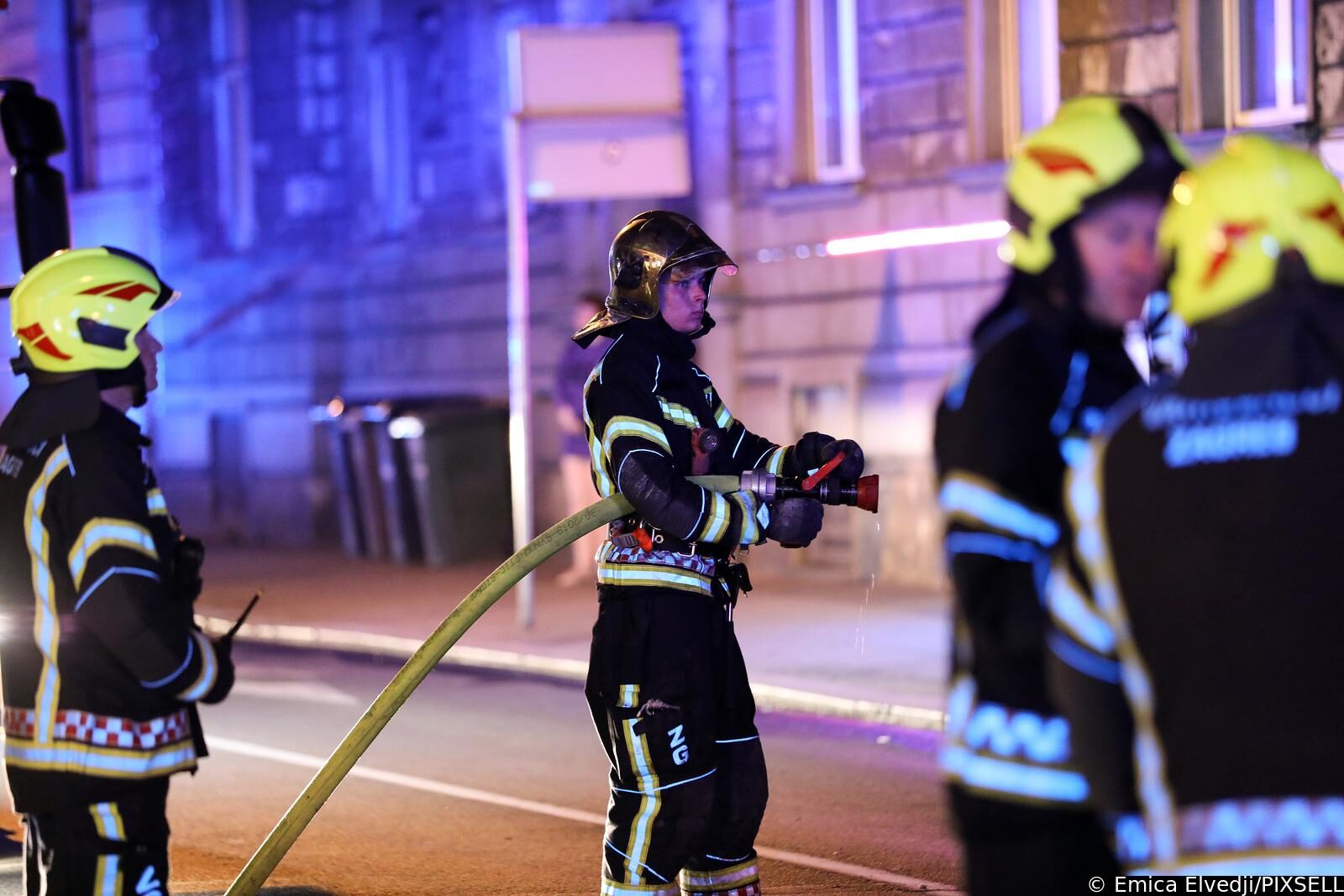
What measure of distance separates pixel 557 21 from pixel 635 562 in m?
13.3

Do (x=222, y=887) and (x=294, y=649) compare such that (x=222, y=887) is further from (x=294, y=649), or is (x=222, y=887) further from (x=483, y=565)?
(x=483, y=565)

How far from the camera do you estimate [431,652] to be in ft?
15.2

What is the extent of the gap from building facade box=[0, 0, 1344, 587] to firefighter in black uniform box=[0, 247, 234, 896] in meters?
9.62

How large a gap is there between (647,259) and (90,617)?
1.73m

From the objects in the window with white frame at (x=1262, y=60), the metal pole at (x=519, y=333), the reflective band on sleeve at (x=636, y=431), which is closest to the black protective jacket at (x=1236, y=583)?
the reflective band on sleeve at (x=636, y=431)

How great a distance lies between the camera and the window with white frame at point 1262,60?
12.6 m

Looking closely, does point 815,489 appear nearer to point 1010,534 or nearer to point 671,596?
point 671,596

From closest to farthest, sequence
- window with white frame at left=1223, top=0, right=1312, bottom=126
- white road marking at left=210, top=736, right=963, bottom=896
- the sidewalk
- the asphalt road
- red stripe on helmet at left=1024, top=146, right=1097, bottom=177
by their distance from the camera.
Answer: red stripe on helmet at left=1024, top=146, right=1097, bottom=177, white road marking at left=210, top=736, right=963, bottom=896, the asphalt road, the sidewalk, window with white frame at left=1223, top=0, right=1312, bottom=126

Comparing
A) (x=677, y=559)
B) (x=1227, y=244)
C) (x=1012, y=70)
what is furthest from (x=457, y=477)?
(x=1227, y=244)

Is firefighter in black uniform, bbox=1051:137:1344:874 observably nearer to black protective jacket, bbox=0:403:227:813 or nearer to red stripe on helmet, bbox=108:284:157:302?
black protective jacket, bbox=0:403:227:813

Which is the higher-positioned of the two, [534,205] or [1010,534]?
[534,205]

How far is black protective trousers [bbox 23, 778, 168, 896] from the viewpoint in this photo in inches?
161

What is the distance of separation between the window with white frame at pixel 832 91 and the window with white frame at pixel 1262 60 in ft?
10.5

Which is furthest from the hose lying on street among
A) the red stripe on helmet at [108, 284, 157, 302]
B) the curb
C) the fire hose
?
the curb
